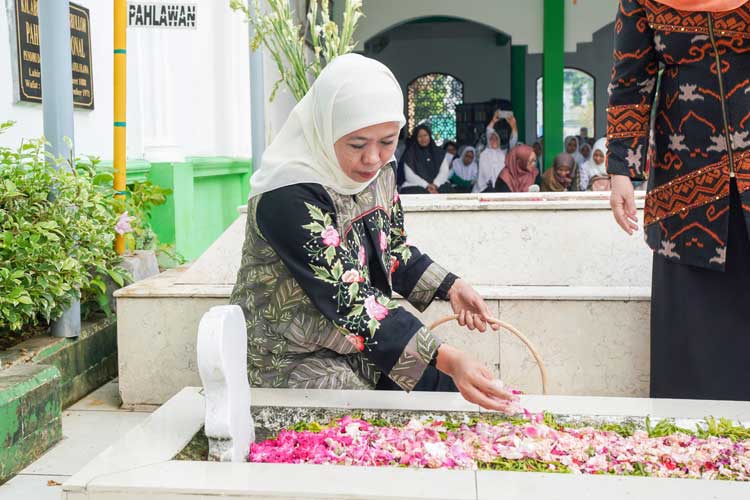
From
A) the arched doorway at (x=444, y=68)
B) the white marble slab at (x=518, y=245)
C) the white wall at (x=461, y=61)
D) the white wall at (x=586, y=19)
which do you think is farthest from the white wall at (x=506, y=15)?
the white marble slab at (x=518, y=245)

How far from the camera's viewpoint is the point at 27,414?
239cm

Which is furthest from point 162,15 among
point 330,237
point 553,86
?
point 553,86

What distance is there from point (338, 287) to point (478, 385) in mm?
341

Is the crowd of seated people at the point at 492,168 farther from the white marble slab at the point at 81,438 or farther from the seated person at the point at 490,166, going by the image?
the white marble slab at the point at 81,438

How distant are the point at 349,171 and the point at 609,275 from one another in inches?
61.5

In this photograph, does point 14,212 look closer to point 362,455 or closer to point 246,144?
point 362,455

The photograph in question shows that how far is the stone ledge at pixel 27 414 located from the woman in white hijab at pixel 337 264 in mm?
802

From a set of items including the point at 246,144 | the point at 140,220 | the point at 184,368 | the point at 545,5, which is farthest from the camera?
the point at 545,5

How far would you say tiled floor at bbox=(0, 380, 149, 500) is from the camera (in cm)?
223

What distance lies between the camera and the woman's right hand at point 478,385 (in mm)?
1533

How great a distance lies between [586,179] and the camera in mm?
9102

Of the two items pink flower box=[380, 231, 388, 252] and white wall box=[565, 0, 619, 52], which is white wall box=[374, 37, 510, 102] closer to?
white wall box=[565, 0, 619, 52]

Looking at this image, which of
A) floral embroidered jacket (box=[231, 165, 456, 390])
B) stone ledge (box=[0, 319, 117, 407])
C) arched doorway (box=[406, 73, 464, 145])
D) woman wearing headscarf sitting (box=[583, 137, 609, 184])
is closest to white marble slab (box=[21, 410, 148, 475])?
stone ledge (box=[0, 319, 117, 407])

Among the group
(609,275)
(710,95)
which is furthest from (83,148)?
(710,95)
